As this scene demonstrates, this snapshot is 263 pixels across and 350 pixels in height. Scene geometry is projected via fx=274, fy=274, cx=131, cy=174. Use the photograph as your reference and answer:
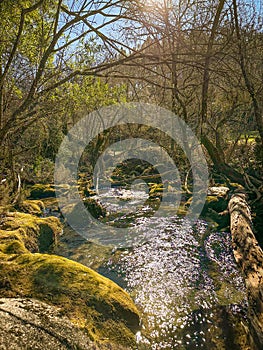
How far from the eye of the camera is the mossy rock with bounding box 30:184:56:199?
43.6ft

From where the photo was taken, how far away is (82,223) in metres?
9.62

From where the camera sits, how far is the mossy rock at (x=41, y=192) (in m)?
13.3

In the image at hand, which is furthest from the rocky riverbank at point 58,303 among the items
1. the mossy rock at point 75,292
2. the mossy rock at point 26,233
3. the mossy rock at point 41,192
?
the mossy rock at point 41,192

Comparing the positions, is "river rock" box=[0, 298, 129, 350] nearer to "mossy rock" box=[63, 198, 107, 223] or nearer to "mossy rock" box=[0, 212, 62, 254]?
"mossy rock" box=[0, 212, 62, 254]

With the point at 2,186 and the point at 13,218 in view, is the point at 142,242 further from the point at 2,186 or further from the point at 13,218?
the point at 2,186

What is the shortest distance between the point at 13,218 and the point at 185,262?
436cm

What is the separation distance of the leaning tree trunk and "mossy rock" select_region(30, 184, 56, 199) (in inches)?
375

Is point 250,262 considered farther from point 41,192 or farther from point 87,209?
point 41,192

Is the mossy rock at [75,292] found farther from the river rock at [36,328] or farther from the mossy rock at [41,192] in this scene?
the mossy rock at [41,192]

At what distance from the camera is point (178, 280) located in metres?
5.41

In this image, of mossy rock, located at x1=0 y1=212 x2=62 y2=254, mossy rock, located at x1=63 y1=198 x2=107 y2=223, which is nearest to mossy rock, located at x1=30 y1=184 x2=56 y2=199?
mossy rock, located at x1=63 y1=198 x2=107 y2=223

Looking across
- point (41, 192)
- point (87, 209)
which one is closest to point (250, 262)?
point (87, 209)

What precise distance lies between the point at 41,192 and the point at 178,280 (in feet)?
31.9

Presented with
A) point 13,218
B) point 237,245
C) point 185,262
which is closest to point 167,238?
point 185,262
